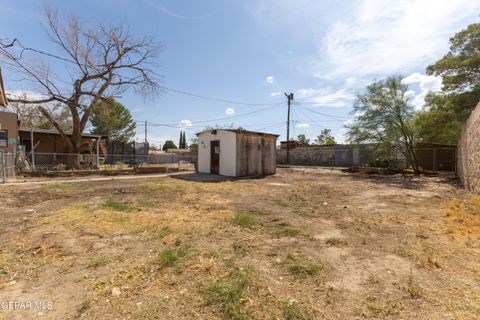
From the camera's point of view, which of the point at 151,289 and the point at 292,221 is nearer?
the point at 151,289

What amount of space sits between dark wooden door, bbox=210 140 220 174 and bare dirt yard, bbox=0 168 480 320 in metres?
10.0

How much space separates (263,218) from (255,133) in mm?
10771

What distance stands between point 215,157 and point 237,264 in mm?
13375

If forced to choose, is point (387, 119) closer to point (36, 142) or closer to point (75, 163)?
point (75, 163)

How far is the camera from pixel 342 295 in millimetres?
2492

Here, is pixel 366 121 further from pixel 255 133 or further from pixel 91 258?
pixel 91 258

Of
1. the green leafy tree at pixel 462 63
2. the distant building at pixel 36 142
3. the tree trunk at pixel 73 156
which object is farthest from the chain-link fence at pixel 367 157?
the distant building at pixel 36 142

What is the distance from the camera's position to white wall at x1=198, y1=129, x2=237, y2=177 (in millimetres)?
14875

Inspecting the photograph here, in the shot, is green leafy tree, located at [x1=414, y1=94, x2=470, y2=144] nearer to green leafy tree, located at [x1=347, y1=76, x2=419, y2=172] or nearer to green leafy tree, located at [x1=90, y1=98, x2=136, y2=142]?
green leafy tree, located at [x1=347, y1=76, x2=419, y2=172]

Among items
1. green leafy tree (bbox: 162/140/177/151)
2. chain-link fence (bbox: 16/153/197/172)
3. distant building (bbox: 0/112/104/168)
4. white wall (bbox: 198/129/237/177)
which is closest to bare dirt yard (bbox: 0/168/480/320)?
white wall (bbox: 198/129/237/177)

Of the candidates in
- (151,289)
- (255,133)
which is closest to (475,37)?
(255,133)

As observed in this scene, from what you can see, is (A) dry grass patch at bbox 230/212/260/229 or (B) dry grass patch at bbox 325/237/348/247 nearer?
(B) dry grass patch at bbox 325/237/348/247

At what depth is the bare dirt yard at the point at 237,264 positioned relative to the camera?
2.28m

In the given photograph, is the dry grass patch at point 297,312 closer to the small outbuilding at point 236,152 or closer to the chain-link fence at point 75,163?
the small outbuilding at point 236,152
